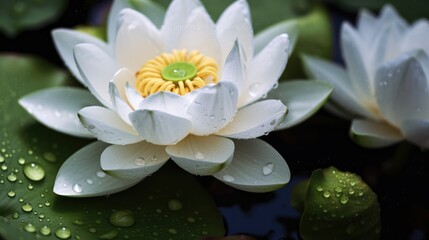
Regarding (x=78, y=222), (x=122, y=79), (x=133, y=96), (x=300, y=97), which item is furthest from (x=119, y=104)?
(x=300, y=97)

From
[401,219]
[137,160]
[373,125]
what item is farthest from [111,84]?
[401,219]

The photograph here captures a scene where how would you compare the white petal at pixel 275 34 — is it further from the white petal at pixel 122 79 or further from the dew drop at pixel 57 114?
the dew drop at pixel 57 114

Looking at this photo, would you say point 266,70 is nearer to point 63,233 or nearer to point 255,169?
point 255,169

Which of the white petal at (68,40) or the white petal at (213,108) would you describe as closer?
the white petal at (213,108)

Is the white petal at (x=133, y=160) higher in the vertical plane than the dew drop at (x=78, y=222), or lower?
higher

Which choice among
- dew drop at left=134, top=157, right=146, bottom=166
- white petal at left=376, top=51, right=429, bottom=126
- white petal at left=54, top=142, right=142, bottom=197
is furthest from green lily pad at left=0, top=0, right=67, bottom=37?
white petal at left=376, top=51, right=429, bottom=126

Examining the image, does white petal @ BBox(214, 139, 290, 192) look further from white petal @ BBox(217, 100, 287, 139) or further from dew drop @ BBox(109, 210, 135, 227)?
dew drop @ BBox(109, 210, 135, 227)

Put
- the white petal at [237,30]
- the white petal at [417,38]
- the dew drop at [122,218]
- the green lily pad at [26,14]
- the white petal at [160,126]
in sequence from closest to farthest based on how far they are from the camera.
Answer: the white petal at [160,126] → the dew drop at [122,218] → the white petal at [237,30] → the white petal at [417,38] → the green lily pad at [26,14]

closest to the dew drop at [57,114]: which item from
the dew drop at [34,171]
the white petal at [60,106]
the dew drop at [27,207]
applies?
the white petal at [60,106]
